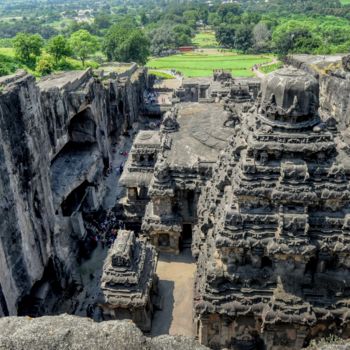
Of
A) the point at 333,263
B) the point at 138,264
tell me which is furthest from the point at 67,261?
the point at 333,263

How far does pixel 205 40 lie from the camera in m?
115

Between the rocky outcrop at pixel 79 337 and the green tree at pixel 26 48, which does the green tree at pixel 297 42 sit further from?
the rocky outcrop at pixel 79 337

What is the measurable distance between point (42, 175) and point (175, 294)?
28.6 ft

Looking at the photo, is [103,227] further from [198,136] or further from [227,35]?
[227,35]

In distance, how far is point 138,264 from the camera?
667 inches

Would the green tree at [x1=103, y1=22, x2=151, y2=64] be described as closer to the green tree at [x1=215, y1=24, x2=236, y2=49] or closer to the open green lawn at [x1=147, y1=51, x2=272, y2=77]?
the open green lawn at [x1=147, y1=51, x2=272, y2=77]

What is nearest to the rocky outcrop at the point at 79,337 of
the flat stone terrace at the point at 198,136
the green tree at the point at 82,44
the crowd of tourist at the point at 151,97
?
the flat stone terrace at the point at 198,136

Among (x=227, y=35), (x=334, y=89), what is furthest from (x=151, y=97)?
(x=227, y=35)

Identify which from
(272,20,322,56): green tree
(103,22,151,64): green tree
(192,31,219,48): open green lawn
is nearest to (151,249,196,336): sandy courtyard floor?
(103,22,151,64): green tree

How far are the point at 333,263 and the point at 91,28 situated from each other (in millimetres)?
126114

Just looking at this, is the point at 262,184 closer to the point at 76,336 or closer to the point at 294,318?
the point at 294,318

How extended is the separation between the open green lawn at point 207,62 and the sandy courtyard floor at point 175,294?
52.9m

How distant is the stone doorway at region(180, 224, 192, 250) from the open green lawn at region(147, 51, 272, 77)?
50932 millimetres

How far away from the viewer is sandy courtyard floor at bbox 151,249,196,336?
17453 mm
